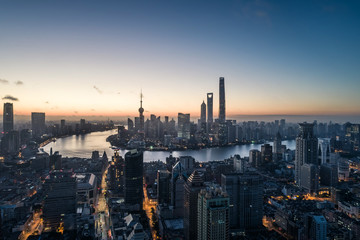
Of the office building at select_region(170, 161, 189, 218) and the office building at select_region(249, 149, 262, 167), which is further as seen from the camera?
the office building at select_region(249, 149, 262, 167)

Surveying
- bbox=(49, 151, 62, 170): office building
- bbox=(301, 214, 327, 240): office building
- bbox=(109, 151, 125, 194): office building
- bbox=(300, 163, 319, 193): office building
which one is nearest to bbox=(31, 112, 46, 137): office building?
bbox=(49, 151, 62, 170): office building

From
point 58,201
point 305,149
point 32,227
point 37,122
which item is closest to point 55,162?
point 32,227

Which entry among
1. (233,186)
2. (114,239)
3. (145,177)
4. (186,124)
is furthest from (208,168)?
(186,124)

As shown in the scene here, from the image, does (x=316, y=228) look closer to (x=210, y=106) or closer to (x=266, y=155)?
(x=266, y=155)

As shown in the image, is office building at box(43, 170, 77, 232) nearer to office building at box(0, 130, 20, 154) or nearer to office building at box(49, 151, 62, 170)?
office building at box(49, 151, 62, 170)

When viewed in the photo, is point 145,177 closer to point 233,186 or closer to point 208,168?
point 208,168

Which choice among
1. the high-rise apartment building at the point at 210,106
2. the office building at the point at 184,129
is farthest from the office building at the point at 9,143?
the high-rise apartment building at the point at 210,106
